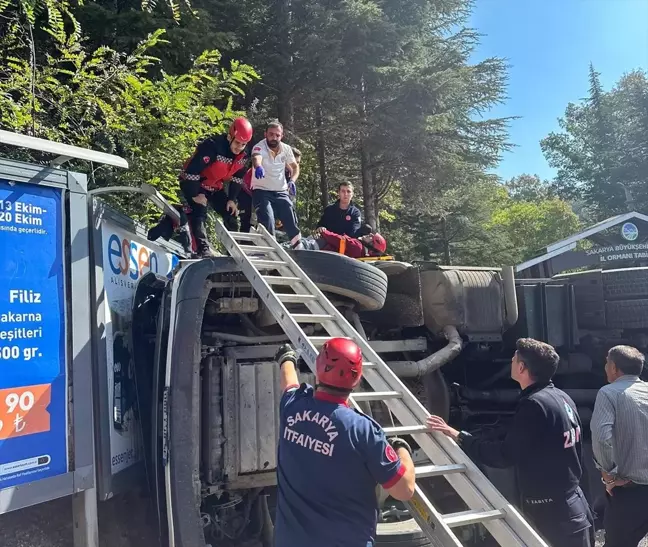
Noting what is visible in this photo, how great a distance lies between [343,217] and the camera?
627 cm

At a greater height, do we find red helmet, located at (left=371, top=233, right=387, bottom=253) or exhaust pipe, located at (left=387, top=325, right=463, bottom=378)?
red helmet, located at (left=371, top=233, right=387, bottom=253)

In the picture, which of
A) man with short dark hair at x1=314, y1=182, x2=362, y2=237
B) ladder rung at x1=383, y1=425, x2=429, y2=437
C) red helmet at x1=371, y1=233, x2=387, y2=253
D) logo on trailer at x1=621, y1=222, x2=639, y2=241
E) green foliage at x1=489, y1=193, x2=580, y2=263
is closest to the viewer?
ladder rung at x1=383, y1=425, x2=429, y2=437

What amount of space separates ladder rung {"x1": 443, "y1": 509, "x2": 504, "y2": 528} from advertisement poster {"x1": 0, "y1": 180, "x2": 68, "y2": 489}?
207 cm

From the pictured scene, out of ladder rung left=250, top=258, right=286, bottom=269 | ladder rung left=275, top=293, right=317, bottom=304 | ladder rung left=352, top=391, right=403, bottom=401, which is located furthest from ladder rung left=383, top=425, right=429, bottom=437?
ladder rung left=250, top=258, right=286, bottom=269

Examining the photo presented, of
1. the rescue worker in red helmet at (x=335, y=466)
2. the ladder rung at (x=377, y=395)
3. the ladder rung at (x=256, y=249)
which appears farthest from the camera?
the ladder rung at (x=256, y=249)

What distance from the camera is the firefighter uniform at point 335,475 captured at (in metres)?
2.17

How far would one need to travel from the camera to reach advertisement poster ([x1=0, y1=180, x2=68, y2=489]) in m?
2.95

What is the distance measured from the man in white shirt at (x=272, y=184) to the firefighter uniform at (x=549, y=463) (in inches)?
110

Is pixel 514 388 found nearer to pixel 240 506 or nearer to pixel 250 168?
pixel 240 506

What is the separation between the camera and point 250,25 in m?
11.4

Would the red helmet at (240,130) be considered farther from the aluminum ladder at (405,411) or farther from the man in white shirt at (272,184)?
the aluminum ladder at (405,411)

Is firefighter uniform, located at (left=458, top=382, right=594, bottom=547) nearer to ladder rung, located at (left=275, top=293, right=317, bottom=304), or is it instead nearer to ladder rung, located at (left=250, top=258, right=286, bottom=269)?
ladder rung, located at (left=275, top=293, right=317, bottom=304)

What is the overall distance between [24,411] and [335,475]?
1.79 m

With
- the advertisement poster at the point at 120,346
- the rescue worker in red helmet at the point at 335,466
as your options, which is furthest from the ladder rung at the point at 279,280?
the rescue worker in red helmet at the point at 335,466
